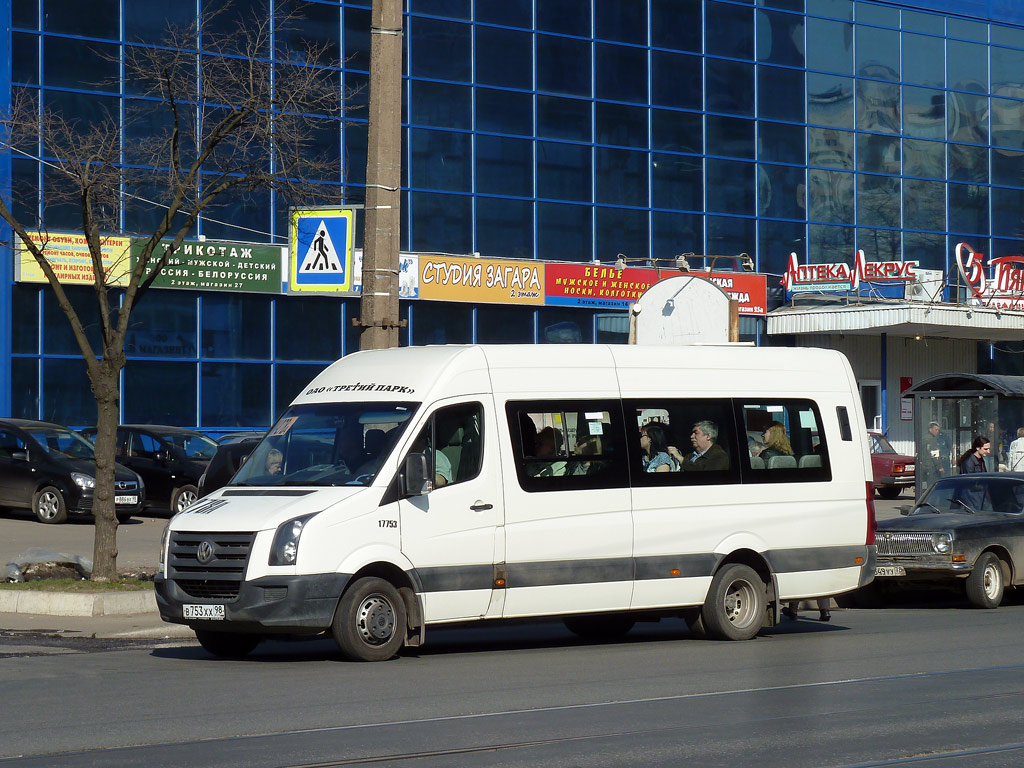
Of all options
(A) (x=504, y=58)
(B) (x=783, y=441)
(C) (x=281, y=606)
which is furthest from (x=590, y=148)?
(C) (x=281, y=606)

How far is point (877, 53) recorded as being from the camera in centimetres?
4509

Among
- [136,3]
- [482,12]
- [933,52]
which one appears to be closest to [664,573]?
[136,3]

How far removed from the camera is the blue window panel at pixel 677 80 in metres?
40.4

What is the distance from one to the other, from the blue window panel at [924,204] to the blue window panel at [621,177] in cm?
1004

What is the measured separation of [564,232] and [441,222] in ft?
12.0

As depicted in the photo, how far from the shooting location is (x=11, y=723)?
8.36 metres

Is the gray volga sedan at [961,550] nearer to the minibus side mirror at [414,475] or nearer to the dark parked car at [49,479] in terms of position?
the minibus side mirror at [414,475]

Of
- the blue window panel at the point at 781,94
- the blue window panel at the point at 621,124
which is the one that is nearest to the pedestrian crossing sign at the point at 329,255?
the blue window panel at the point at 621,124

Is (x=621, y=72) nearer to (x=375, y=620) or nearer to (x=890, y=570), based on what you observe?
(x=890, y=570)

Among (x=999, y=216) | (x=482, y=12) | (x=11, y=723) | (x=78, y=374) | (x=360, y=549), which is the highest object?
(x=482, y=12)

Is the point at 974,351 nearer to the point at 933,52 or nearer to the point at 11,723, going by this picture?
the point at 933,52

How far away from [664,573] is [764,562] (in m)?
1.14

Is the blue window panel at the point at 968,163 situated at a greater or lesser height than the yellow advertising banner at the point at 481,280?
greater

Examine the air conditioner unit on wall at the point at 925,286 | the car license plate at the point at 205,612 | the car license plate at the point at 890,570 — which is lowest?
the car license plate at the point at 890,570
